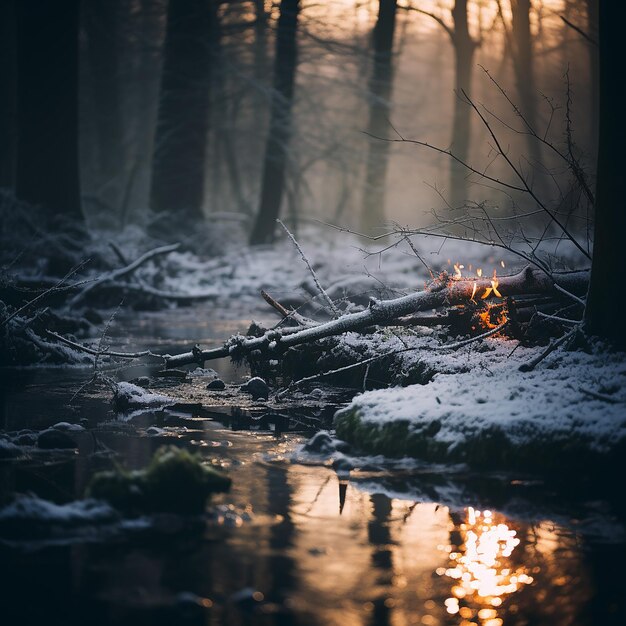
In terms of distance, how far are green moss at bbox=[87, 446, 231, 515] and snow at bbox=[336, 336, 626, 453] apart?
1656mm

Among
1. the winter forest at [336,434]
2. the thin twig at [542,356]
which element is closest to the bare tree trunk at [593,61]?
the winter forest at [336,434]

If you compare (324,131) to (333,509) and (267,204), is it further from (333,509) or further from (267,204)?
(333,509)

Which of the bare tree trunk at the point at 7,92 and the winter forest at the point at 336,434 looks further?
the bare tree trunk at the point at 7,92

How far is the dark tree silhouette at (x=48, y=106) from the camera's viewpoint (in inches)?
669

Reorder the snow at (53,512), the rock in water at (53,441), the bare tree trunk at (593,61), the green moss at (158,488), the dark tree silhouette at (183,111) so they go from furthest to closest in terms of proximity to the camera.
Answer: the bare tree trunk at (593,61) → the dark tree silhouette at (183,111) → the rock in water at (53,441) → the green moss at (158,488) → the snow at (53,512)

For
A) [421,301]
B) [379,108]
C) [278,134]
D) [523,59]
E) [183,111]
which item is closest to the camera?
[421,301]

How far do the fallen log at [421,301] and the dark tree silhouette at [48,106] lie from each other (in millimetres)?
10200

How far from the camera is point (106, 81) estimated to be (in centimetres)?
2975

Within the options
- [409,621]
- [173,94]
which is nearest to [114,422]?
[409,621]

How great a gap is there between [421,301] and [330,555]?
421cm

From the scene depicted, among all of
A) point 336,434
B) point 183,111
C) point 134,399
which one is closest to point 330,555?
point 336,434

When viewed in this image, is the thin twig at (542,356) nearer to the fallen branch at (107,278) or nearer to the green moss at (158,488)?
the green moss at (158,488)

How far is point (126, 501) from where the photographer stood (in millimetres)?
4176

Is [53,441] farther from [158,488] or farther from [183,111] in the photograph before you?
[183,111]
